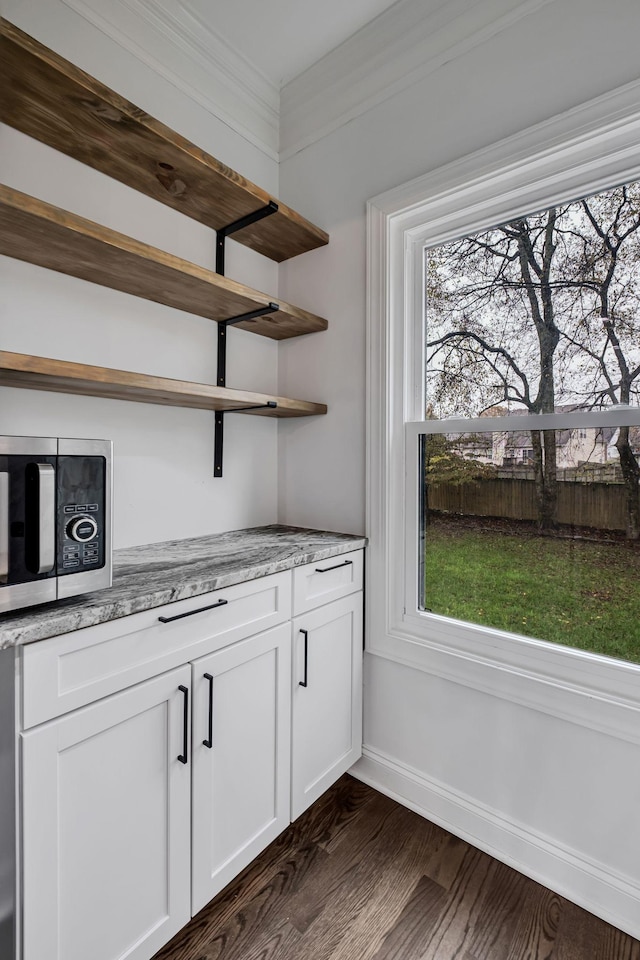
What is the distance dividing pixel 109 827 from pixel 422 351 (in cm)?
163

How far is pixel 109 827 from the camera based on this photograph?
99 cm

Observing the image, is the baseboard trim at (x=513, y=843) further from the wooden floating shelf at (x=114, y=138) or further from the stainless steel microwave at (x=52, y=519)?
the wooden floating shelf at (x=114, y=138)

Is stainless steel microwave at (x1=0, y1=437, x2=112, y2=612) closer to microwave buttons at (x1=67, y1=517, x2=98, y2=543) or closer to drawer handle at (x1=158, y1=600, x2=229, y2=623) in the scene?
microwave buttons at (x1=67, y1=517, x2=98, y2=543)

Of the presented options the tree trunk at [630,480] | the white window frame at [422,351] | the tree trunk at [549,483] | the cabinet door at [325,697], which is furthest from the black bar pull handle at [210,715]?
the tree trunk at [630,480]

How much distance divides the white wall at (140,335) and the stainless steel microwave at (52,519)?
0.47 metres

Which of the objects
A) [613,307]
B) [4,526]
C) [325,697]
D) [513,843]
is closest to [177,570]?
[4,526]

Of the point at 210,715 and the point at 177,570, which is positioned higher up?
the point at 177,570

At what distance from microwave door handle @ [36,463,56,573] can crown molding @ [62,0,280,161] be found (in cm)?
147

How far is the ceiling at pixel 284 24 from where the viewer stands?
1.58 m

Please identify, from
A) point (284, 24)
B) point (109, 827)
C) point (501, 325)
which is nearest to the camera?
point (109, 827)

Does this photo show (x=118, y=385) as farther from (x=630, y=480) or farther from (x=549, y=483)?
(x=630, y=480)

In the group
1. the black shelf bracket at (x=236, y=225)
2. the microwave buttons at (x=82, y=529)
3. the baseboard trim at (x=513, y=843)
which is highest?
the black shelf bracket at (x=236, y=225)

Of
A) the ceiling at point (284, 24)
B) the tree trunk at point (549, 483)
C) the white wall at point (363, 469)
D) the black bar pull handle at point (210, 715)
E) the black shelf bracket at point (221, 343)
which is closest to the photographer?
the black bar pull handle at point (210, 715)

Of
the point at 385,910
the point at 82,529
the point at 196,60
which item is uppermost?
the point at 196,60
